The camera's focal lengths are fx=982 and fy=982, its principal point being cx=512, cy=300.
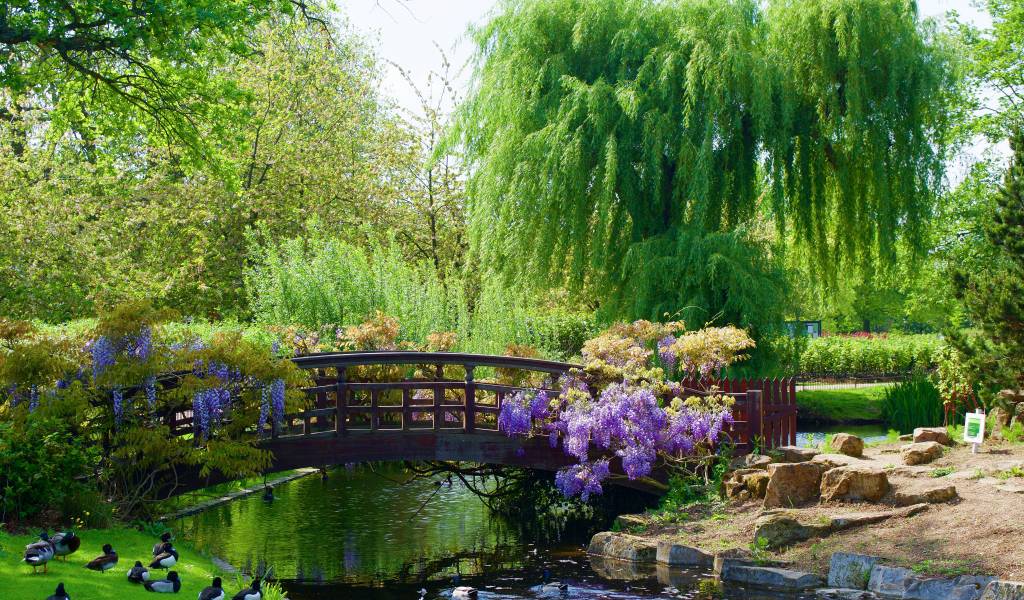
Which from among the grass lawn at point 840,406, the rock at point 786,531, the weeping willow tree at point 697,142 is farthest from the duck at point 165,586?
the grass lawn at point 840,406

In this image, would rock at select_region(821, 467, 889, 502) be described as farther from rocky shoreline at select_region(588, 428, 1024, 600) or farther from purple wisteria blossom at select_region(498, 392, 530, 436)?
purple wisteria blossom at select_region(498, 392, 530, 436)

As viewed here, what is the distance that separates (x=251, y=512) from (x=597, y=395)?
16.3 ft

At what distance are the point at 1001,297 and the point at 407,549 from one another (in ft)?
25.5

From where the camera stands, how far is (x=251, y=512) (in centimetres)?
1316

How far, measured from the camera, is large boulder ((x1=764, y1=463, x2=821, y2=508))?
10.4 meters

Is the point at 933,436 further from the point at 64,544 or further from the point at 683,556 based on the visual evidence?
the point at 64,544

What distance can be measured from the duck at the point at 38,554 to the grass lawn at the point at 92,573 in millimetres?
100

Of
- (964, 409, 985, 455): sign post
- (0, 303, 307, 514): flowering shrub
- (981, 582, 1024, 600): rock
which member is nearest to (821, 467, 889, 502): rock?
(964, 409, 985, 455): sign post

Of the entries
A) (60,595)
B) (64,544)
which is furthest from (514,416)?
(60,595)

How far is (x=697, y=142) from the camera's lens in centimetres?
1661

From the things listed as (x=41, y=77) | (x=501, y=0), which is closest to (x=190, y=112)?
(x=41, y=77)

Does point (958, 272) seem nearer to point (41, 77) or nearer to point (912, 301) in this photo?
point (41, 77)

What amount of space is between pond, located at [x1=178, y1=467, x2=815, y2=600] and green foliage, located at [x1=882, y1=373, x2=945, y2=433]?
24.4ft

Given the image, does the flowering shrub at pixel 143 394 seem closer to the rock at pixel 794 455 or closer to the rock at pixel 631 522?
the rock at pixel 631 522
